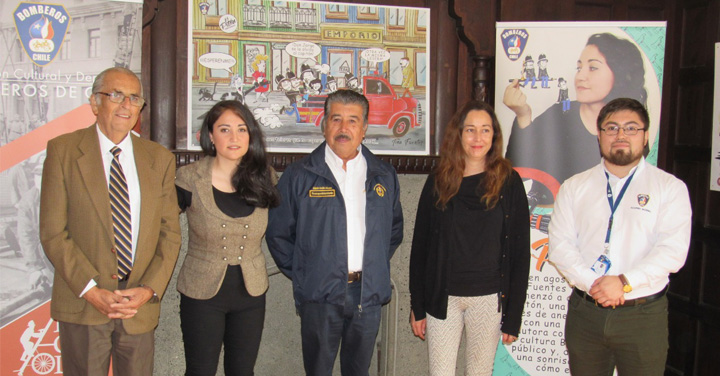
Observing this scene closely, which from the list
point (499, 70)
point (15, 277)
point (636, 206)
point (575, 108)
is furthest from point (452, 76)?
point (15, 277)

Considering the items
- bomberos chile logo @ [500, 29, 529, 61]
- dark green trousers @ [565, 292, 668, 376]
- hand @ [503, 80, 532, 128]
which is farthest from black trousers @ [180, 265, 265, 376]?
bomberos chile logo @ [500, 29, 529, 61]

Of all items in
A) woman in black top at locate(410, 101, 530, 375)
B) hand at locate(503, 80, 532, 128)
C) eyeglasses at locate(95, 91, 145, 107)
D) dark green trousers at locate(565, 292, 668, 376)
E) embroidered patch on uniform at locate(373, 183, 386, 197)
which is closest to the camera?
eyeglasses at locate(95, 91, 145, 107)

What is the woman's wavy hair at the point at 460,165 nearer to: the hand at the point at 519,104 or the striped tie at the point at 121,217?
the hand at the point at 519,104

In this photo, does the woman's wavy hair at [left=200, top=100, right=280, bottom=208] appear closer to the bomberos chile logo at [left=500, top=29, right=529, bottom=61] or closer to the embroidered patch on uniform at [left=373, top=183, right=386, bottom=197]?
the embroidered patch on uniform at [left=373, top=183, right=386, bottom=197]

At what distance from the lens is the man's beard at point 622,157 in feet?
8.16

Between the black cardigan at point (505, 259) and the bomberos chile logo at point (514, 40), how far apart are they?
3.09ft

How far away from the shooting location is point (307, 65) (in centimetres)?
326

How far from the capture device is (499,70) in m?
3.28

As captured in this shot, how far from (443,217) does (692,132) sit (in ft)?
6.43

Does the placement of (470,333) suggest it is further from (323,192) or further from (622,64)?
(622,64)

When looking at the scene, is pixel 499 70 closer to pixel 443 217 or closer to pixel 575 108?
pixel 575 108

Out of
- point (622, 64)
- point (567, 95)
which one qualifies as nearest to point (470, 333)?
point (567, 95)

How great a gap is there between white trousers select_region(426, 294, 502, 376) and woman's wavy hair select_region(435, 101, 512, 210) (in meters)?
0.43

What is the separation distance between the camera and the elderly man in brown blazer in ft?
7.29
